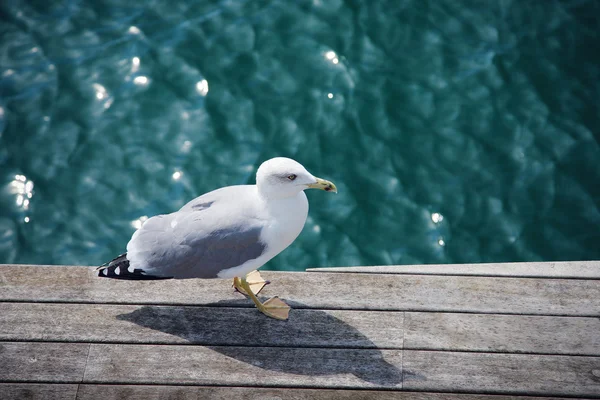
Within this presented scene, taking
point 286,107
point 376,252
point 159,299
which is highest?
point 159,299

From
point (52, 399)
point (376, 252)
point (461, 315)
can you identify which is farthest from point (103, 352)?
point (376, 252)

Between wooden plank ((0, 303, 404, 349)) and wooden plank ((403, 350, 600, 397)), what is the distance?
0.20 m

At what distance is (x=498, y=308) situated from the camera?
407 cm

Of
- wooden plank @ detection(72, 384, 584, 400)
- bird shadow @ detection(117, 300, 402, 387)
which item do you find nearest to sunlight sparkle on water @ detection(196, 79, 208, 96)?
bird shadow @ detection(117, 300, 402, 387)

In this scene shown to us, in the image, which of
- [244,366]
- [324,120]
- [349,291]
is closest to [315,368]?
[244,366]

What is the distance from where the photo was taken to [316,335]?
13.0ft

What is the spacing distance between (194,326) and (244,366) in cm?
37

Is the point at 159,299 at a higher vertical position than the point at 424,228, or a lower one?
higher

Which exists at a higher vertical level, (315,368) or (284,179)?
(284,179)

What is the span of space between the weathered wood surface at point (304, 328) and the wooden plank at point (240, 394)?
0.27 m

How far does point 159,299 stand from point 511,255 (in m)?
3.11

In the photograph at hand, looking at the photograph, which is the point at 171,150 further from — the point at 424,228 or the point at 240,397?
the point at 240,397

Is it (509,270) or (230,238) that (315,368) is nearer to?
(230,238)

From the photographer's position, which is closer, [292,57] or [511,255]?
[511,255]
